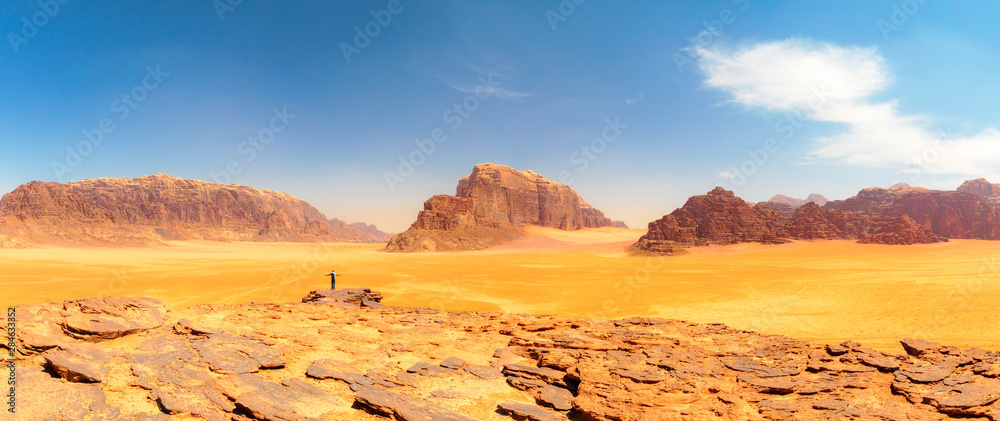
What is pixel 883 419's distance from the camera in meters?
5.40

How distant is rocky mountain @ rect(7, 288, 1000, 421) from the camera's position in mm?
5691

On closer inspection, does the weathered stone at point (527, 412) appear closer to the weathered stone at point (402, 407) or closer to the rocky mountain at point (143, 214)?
the weathered stone at point (402, 407)

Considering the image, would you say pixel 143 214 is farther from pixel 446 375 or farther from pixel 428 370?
pixel 446 375

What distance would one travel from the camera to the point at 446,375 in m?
7.52

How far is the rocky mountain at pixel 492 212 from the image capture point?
75562 millimetres

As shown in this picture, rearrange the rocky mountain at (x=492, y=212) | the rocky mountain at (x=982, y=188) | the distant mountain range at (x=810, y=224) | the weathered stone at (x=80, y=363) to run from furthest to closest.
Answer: the rocky mountain at (x=982, y=188) → the rocky mountain at (x=492, y=212) → the distant mountain range at (x=810, y=224) → the weathered stone at (x=80, y=363)

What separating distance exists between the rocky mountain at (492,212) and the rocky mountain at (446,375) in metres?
61.2

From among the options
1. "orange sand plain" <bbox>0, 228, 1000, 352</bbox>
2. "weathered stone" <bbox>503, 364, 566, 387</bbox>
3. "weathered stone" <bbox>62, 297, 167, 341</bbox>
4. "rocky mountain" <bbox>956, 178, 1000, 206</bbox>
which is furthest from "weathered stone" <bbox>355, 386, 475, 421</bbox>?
"rocky mountain" <bbox>956, 178, 1000, 206</bbox>

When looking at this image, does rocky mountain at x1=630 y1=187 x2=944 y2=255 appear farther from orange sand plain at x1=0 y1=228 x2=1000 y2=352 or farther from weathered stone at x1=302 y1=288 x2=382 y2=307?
weathered stone at x1=302 y1=288 x2=382 y2=307

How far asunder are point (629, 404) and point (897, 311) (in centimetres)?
1513

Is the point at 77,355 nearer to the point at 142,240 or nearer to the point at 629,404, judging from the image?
the point at 629,404

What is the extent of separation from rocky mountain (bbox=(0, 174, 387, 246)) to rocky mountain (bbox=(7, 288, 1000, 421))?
9187cm

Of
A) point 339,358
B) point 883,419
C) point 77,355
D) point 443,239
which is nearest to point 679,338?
point 883,419

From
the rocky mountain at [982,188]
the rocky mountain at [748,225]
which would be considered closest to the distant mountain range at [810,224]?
the rocky mountain at [748,225]
